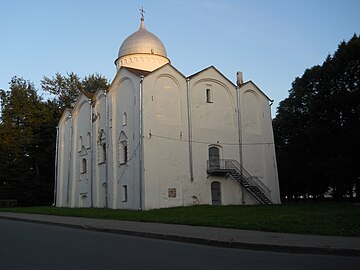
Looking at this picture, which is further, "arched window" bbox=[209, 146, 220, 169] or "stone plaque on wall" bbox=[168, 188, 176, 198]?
"arched window" bbox=[209, 146, 220, 169]

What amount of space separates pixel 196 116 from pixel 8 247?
79.3ft

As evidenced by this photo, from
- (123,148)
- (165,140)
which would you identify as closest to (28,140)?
(123,148)

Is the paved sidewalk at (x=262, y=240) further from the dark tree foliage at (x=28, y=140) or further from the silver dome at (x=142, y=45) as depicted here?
the dark tree foliage at (x=28, y=140)

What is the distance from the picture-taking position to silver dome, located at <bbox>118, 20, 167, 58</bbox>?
40906 mm

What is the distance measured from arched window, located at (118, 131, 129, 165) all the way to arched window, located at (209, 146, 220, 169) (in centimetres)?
693

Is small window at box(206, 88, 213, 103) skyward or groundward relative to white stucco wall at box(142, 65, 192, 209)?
skyward

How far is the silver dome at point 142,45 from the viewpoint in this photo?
40906mm

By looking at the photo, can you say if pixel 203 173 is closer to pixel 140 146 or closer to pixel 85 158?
pixel 140 146

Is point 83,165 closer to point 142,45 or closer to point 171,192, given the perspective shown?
point 171,192

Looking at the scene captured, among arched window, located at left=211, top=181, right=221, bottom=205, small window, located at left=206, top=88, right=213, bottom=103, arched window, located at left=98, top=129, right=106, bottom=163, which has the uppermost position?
small window, located at left=206, top=88, right=213, bottom=103

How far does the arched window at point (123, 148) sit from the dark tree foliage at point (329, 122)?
1703cm

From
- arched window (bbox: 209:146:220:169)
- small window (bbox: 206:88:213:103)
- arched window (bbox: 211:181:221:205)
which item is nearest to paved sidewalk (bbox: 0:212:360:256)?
arched window (bbox: 211:181:221:205)

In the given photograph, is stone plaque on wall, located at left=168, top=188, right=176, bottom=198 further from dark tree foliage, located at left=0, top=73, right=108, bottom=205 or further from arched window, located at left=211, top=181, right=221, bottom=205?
dark tree foliage, located at left=0, top=73, right=108, bottom=205

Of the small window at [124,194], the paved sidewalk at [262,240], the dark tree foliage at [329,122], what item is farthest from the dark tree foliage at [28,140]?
the paved sidewalk at [262,240]
